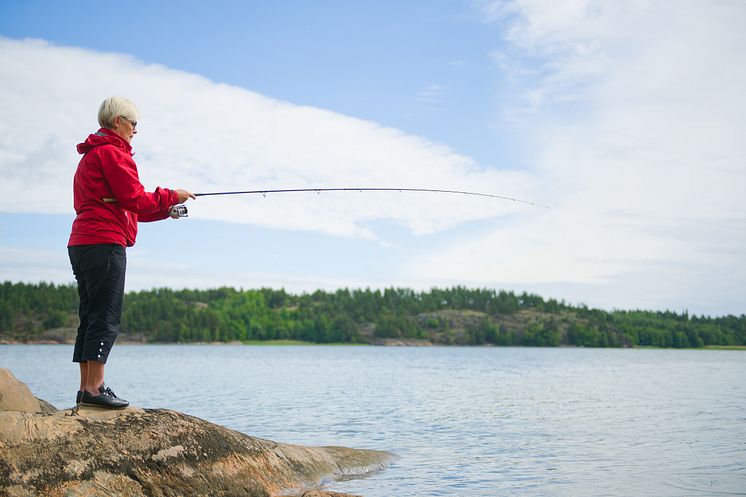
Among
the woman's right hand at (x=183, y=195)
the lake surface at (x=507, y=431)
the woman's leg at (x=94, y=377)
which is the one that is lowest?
the lake surface at (x=507, y=431)

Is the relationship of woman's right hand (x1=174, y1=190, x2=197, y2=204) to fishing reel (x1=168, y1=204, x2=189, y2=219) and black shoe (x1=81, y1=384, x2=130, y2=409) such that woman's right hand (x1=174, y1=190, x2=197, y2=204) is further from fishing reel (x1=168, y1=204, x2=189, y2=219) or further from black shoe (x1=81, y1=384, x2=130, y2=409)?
black shoe (x1=81, y1=384, x2=130, y2=409)

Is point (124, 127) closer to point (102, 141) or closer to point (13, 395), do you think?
point (102, 141)

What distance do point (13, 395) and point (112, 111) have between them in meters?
3.00

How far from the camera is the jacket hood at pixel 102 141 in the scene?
583 cm

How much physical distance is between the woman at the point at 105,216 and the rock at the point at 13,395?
1.28 m

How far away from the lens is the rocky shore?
5.85 m

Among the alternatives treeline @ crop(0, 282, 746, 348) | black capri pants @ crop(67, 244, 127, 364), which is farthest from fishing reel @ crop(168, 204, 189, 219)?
treeline @ crop(0, 282, 746, 348)

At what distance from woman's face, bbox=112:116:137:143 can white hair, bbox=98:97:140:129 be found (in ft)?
0.08

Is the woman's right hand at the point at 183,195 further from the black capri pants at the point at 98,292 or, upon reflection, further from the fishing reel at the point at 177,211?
the black capri pants at the point at 98,292

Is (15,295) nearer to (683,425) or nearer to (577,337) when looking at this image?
(577,337)

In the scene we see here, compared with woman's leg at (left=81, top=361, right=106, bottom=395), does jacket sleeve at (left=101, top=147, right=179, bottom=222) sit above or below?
above

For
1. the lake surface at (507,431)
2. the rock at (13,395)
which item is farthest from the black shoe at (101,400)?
the lake surface at (507,431)

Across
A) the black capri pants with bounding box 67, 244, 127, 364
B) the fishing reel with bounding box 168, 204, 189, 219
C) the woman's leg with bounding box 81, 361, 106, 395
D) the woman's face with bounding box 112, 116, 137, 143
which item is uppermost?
the woman's face with bounding box 112, 116, 137, 143

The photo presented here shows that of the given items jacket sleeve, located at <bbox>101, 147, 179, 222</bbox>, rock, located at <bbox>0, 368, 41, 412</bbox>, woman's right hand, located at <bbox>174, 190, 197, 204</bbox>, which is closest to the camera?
jacket sleeve, located at <bbox>101, 147, 179, 222</bbox>
